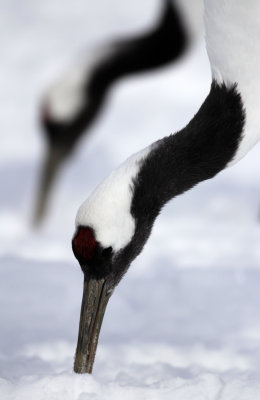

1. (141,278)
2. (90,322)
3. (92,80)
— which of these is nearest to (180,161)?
(90,322)

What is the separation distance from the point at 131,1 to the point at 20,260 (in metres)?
3.85

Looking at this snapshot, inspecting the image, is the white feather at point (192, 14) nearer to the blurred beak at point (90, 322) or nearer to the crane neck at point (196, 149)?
the crane neck at point (196, 149)

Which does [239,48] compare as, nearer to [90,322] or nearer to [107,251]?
[107,251]

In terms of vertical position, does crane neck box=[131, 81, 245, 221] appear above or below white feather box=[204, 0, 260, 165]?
below

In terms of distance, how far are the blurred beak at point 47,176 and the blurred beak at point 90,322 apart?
2.16m

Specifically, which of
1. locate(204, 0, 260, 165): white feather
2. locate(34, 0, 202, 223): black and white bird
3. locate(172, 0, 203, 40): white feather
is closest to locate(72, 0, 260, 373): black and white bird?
locate(204, 0, 260, 165): white feather

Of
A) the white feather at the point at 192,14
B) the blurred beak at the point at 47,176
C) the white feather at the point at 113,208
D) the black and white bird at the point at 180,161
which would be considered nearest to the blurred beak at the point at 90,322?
the black and white bird at the point at 180,161

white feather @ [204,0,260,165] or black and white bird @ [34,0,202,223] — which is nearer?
white feather @ [204,0,260,165]

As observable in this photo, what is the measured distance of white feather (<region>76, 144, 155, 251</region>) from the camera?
2.91 metres

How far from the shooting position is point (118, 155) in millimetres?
5652

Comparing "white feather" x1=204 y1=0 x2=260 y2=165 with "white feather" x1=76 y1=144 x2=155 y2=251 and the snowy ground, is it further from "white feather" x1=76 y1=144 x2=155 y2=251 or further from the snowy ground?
the snowy ground

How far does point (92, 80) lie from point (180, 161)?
2234mm

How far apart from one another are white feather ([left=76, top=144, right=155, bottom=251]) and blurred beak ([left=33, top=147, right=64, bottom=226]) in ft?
7.54

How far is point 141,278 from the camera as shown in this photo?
13.0 ft
